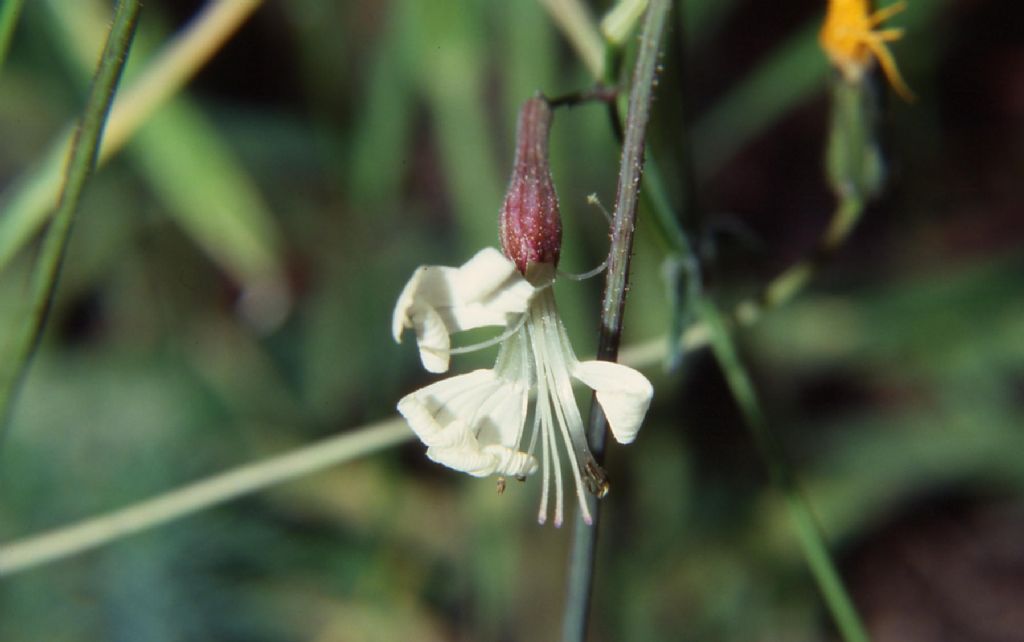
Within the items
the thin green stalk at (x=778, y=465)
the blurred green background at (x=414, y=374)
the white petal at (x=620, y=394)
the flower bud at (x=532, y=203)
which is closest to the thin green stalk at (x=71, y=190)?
the flower bud at (x=532, y=203)

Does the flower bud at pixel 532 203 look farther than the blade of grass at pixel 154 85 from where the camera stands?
No

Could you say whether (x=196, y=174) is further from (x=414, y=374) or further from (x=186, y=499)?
(x=186, y=499)

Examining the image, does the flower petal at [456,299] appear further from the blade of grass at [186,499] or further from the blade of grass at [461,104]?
the blade of grass at [461,104]

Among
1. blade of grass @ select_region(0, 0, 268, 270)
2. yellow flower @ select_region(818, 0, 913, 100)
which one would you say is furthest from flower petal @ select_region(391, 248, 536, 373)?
blade of grass @ select_region(0, 0, 268, 270)

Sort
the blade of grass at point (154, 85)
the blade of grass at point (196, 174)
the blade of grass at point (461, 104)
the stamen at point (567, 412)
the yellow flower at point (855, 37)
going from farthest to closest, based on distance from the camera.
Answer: the blade of grass at point (196, 174)
the blade of grass at point (461, 104)
the blade of grass at point (154, 85)
the yellow flower at point (855, 37)
the stamen at point (567, 412)

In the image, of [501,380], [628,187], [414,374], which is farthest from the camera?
[414,374]

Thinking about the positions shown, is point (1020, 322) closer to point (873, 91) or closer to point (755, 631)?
point (755, 631)

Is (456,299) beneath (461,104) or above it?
beneath

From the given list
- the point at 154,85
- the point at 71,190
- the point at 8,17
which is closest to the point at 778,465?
the point at 71,190

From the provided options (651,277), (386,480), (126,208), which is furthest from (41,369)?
(651,277)
